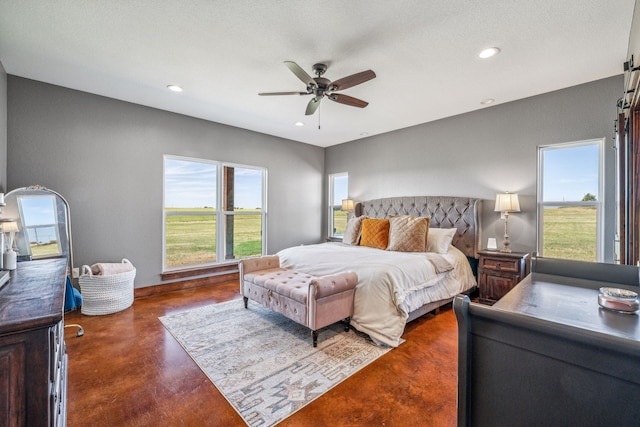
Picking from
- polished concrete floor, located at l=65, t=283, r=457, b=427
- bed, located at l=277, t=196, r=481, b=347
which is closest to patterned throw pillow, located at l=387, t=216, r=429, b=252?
bed, located at l=277, t=196, r=481, b=347

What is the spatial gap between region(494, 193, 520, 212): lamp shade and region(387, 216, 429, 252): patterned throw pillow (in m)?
0.93

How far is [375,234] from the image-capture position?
13.8ft

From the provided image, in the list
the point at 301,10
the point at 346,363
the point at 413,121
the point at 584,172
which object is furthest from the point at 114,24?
the point at 584,172

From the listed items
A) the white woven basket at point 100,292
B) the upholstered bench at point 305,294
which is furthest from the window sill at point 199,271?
the upholstered bench at point 305,294

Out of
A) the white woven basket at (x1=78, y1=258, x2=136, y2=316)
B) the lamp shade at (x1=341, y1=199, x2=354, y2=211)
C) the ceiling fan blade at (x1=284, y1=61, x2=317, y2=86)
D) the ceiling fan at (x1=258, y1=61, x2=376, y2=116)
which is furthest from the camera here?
the lamp shade at (x1=341, y1=199, x2=354, y2=211)

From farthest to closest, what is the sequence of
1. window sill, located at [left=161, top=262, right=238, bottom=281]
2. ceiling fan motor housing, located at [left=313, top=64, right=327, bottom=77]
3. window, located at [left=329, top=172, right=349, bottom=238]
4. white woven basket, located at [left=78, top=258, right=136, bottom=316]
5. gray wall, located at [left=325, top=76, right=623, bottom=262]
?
window, located at [left=329, top=172, right=349, bottom=238]
window sill, located at [left=161, top=262, right=238, bottom=281]
white woven basket, located at [left=78, top=258, right=136, bottom=316]
gray wall, located at [left=325, top=76, right=623, bottom=262]
ceiling fan motor housing, located at [left=313, top=64, right=327, bottom=77]

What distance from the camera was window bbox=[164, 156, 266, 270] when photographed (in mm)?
4465

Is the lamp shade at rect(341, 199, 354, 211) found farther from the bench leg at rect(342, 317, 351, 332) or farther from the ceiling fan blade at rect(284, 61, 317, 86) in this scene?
the ceiling fan blade at rect(284, 61, 317, 86)

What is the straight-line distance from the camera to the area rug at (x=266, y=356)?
189 centimetres

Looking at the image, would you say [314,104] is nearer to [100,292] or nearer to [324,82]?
[324,82]

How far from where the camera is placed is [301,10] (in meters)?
2.05

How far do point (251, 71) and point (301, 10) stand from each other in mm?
1098

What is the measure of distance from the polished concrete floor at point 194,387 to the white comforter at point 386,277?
30cm

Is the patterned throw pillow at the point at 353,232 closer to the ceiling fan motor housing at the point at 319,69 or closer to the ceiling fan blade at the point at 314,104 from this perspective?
the ceiling fan blade at the point at 314,104
